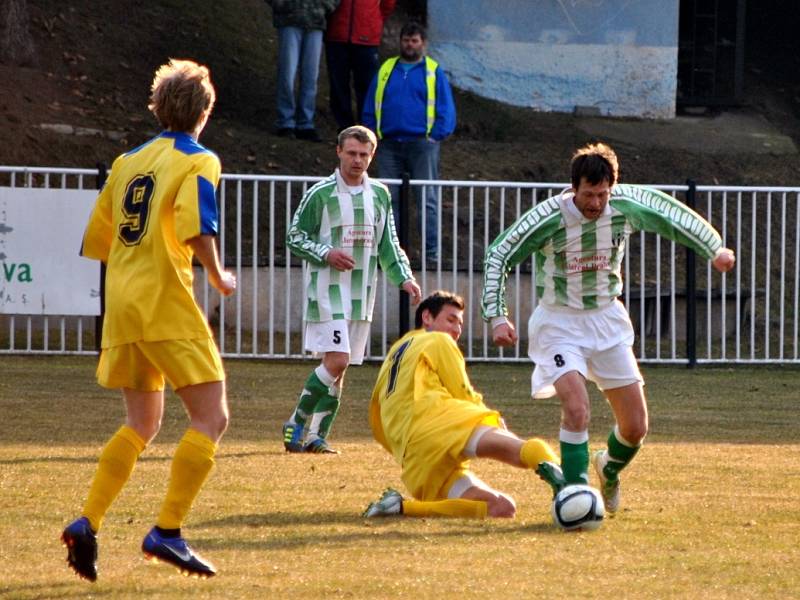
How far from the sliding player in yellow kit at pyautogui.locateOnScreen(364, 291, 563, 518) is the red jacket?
1066 centimetres

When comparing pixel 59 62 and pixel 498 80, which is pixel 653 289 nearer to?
pixel 498 80

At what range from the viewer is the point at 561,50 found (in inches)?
870

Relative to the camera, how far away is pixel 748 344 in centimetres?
1593

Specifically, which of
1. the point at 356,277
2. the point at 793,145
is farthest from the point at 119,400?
the point at 793,145

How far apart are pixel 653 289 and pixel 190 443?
10693mm

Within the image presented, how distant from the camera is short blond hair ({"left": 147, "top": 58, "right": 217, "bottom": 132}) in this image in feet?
18.8

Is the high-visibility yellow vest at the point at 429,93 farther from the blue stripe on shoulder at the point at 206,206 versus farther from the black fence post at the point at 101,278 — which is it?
the blue stripe on shoulder at the point at 206,206

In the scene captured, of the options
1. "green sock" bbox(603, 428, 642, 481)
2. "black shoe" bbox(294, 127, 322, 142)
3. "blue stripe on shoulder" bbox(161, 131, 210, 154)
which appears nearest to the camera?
"blue stripe on shoulder" bbox(161, 131, 210, 154)

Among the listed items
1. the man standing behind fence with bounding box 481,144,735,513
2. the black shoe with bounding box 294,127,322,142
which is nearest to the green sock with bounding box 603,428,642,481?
the man standing behind fence with bounding box 481,144,735,513

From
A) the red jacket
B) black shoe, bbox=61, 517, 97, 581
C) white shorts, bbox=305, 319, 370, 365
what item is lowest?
black shoe, bbox=61, 517, 97, 581

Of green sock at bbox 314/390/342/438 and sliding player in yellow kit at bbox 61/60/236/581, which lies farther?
green sock at bbox 314/390/342/438

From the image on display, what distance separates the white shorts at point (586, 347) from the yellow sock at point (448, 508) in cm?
63

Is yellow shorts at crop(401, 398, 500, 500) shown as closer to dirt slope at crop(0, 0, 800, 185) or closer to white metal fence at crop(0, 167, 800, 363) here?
white metal fence at crop(0, 167, 800, 363)

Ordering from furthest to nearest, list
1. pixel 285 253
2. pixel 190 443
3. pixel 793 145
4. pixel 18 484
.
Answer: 1. pixel 793 145
2. pixel 285 253
3. pixel 18 484
4. pixel 190 443
